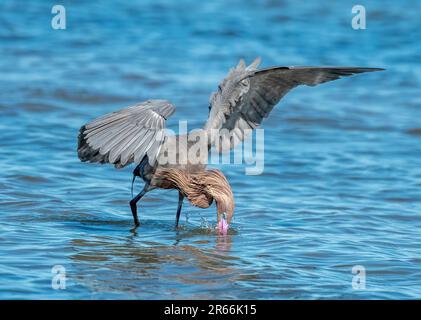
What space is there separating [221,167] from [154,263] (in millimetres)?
3670

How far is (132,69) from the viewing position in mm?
15883

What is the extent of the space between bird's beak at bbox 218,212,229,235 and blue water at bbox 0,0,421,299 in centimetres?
12

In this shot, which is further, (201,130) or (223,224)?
(223,224)

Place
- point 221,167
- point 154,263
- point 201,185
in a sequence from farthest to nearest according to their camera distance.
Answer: point 221,167 → point 201,185 → point 154,263

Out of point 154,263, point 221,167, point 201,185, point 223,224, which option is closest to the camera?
point 154,263

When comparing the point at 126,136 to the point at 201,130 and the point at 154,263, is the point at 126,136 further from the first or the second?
the point at 154,263

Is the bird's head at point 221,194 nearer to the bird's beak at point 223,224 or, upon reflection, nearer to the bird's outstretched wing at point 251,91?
the bird's beak at point 223,224

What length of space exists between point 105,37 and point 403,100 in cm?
623

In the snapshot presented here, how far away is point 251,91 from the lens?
7887 millimetres

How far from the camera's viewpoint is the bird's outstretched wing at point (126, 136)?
23.3 ft

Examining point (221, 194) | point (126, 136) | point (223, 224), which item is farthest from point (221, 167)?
point (126, 136)

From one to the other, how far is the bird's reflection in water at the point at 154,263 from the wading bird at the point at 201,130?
361mm
